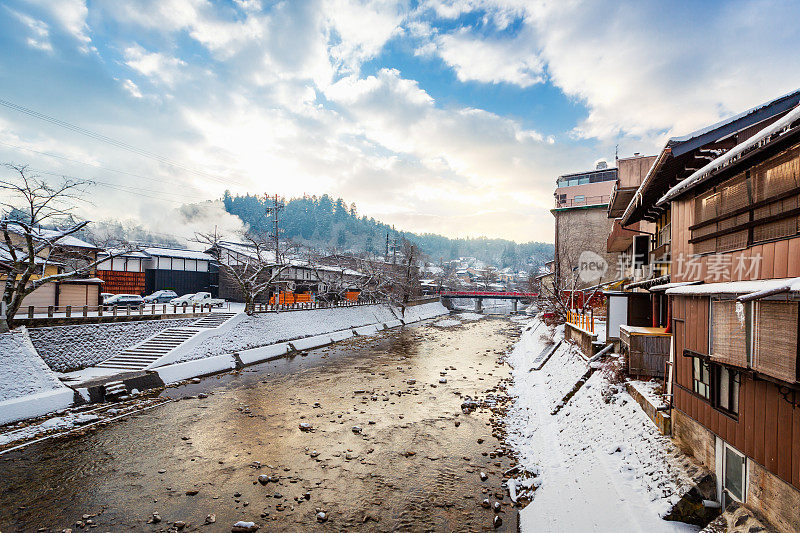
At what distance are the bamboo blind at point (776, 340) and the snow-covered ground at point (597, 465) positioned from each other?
3.04 metres

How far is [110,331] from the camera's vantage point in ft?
66.2

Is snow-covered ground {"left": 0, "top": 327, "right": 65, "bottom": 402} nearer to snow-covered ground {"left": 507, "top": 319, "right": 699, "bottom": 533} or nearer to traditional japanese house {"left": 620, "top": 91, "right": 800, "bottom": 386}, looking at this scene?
snow-covered ground {"left": 507, "top": 319, "right": 699, "bottom": 533}

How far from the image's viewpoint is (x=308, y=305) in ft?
121

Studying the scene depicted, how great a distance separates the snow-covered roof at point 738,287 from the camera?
4734mm

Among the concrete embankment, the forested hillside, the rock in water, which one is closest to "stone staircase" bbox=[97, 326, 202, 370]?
the concrete embankment

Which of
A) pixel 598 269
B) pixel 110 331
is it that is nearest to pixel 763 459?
pixel 110 331

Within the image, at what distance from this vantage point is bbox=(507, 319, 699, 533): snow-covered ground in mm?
6555

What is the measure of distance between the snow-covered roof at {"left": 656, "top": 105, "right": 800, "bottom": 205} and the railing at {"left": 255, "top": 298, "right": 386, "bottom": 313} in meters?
28.1

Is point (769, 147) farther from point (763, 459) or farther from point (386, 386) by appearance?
point (386, 386)

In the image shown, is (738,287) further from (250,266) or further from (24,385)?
(250,266)

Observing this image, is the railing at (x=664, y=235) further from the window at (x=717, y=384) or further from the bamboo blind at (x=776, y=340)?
the bamboo blind at (x=776, y=340)

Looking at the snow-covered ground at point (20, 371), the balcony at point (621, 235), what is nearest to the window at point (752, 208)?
the balcony at point (621, 235)

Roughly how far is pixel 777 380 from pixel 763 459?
53.7 inches

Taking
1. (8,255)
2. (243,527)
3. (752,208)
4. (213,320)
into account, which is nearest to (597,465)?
(752,208)
